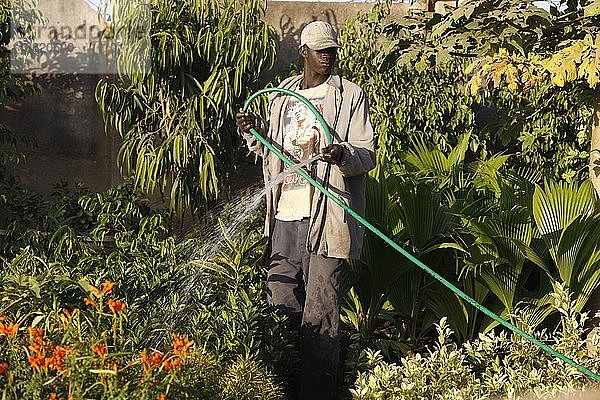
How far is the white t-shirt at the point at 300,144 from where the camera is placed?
396 cm

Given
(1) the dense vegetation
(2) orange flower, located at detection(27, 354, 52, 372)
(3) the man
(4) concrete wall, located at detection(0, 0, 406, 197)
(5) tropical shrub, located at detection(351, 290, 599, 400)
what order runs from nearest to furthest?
1. (2) orange flower, located at detection(27, 354, 52, 372)
2. (1) the dense vegetation
3. (5) tropical shrub, located at detection(351, 290, 599, 400)
4. (3) the man
5. (4) concrete wall, located at detection(0, 0, 406, 197)

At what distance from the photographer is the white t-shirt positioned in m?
3.96

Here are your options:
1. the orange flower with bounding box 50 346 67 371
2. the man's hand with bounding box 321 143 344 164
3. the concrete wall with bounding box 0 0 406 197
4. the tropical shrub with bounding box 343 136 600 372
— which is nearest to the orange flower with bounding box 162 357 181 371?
the orange flower with bounding box 50 346 67 371

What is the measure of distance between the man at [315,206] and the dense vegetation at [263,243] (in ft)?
0.45

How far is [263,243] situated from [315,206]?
1.96 feet

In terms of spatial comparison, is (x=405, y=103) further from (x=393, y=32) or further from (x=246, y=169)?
(x=393, y=32)

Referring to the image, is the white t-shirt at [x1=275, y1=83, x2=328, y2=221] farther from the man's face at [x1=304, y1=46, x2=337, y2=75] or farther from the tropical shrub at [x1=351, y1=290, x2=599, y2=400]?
the tropical shrub at [x1=351, y1=290, x2=599, y2=400]

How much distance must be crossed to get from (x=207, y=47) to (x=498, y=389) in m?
3.23

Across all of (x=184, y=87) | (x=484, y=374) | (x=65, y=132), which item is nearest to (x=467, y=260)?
(x=484, y=374)

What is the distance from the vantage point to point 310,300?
13.1 feet

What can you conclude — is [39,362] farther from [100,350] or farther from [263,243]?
[263,243]

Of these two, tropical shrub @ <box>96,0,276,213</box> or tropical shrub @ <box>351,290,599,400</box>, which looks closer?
tropical shrub @ <box>351,290,599,400</box>

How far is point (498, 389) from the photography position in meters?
3.87

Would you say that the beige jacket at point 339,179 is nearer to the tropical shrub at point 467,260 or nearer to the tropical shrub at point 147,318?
the tropical shrub at point 147,318
